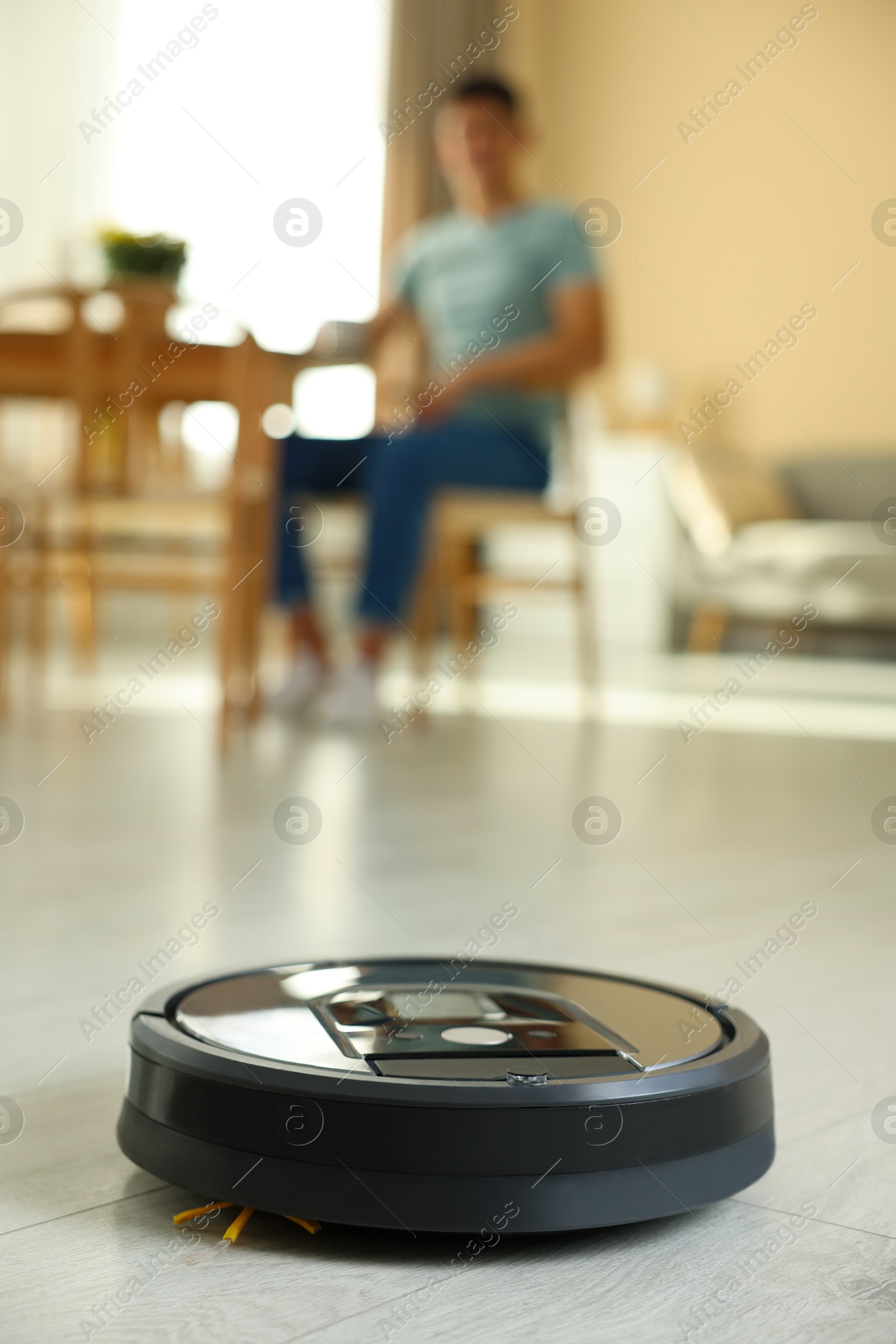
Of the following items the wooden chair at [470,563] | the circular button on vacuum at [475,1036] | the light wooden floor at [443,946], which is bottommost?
the light wooden floor at [443,946]

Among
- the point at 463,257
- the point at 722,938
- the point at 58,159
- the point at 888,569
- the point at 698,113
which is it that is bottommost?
the point at 722,938

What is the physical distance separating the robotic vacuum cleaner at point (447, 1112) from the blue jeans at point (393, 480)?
217 cm

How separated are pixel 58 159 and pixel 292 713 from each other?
9.66 feet

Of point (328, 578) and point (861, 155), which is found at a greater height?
point (861, 155)

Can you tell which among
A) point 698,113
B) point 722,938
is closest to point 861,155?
point 698,113

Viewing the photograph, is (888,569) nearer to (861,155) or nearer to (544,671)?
(544,671)

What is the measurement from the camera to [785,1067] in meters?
0.86

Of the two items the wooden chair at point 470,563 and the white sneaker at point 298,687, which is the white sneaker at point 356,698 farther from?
the wooden chair at point 470,563

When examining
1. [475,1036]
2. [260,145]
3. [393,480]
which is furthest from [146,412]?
[260,145]

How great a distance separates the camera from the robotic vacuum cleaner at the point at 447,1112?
58 cm

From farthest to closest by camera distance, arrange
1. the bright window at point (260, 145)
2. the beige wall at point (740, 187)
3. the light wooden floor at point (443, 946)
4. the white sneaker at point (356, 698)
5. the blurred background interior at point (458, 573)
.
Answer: the beige wall at point (740, 187), the bright window at point (260, 145), the white sneaker at point (356, 698), the blurred background interior at point (458, 573), the light wooden floor at point (443, 946)

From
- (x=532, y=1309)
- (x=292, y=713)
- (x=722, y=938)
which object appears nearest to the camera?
(x=532, y=1309)

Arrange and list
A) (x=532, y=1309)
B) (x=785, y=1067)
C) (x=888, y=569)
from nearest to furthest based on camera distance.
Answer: (x=532, y=1309), (x=785, y=1067), (x=888, y=569)

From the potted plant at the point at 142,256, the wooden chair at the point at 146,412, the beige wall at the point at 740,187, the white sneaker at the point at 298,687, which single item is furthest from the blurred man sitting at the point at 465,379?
the beige wall at the point at 740,187
